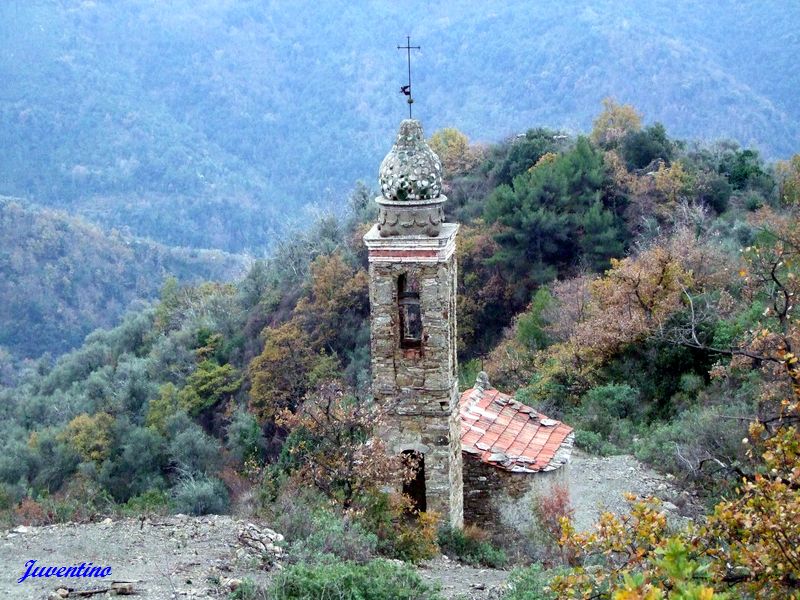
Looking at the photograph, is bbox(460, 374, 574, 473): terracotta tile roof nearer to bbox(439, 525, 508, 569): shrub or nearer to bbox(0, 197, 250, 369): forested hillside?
bbox(439, 525, 508, 569): shrub

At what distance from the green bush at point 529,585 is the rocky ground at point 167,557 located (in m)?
0.30

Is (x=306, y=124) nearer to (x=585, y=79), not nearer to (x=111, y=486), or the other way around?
(x=585, y=79)

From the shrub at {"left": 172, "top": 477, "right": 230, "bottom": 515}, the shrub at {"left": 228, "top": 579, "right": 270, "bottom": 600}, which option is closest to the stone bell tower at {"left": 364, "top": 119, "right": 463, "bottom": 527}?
the shrub at {"left": 228, "top": 579, "right": 270, "bottom": 600}

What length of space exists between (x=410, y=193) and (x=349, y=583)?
4.30 m

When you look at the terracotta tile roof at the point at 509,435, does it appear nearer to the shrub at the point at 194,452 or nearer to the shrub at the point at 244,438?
the shrub at the point at 244,438

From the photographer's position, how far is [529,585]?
8.13 m

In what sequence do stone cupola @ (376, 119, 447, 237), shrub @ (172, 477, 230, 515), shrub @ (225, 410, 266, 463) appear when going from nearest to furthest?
1. stone cupola @ (376, 119, 447, 237)
2. shrub @ (172, 477, 230, 515)
3. shrub @ (225, 410, 266, 463)

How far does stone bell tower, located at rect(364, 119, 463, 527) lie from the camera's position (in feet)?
Answer: 33.6

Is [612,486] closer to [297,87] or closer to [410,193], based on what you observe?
[410,193]

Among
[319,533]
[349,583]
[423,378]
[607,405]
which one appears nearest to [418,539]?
[319,533]

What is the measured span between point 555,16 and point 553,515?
1911 inches

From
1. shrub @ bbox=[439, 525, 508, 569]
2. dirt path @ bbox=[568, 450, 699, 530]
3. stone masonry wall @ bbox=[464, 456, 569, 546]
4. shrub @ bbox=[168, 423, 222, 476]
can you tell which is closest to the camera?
shrub @ bbox=[439, 525, 508, 569]

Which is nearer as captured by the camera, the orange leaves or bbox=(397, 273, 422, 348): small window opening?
the orange leaves

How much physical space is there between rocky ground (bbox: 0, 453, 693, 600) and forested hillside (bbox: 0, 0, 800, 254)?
129 ft
